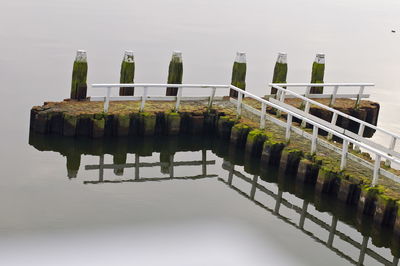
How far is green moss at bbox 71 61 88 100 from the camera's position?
24453 mm

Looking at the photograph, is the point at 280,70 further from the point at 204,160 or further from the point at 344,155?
the point at 344,155

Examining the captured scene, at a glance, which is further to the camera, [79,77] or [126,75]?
[126,75]

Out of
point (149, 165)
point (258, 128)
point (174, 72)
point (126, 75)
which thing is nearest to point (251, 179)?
point (258, 128)

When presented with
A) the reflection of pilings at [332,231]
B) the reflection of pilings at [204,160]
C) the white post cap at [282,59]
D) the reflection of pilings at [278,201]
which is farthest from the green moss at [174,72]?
the reflection of pilings at [332,231]

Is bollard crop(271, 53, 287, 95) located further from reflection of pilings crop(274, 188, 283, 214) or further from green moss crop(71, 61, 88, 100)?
reflection of pilings crop(274, 188, 283, 214)

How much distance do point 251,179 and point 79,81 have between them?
6.15 metres

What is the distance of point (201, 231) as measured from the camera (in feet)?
59.5

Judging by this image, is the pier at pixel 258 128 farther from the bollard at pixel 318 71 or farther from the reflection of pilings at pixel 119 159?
the bollard at pixel 318 71

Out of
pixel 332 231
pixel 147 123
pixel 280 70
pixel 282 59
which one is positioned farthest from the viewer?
pixel 282 59

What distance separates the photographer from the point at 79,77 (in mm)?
24562

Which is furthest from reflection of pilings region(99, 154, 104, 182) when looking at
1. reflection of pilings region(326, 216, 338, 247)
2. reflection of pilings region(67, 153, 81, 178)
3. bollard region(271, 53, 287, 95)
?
bollard region(271, 53, 287, 95)

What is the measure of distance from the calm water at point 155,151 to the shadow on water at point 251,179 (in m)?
0.15

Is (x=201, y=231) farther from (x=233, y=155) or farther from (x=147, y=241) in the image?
(x=233, y=155)

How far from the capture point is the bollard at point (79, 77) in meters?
24.5
